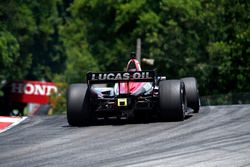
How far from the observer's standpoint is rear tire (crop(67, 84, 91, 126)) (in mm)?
17359

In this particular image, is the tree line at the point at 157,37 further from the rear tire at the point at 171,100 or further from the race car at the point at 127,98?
the rear tire at the point at 171,100

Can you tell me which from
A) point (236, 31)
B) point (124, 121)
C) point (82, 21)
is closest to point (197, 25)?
point (236, 31)

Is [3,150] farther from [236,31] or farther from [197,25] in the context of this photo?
[197,25]

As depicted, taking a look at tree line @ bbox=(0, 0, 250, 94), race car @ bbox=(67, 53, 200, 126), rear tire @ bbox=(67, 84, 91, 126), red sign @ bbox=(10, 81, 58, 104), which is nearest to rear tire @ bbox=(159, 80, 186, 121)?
race car @ bbox=(67, 53, 200, 126)

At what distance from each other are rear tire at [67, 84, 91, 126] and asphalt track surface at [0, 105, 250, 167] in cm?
32

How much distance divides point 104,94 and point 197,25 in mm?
28833

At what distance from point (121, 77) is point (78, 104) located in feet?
3.60

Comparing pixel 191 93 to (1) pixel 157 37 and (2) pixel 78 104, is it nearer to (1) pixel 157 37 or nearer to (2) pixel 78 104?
(2) pixel 78 104

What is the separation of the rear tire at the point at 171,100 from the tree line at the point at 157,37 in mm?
23845

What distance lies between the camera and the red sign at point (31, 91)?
5334cm

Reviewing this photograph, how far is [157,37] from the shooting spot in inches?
1810

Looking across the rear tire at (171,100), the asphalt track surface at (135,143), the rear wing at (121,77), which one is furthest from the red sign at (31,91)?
the rear tire at (171,100)

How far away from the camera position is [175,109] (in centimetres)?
1694

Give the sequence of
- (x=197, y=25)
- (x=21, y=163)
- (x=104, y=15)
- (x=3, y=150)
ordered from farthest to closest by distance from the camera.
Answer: (x=104, y=15) < (x=197, y=25) < (x=3, y=150) < (x=21, y=163)
